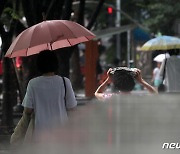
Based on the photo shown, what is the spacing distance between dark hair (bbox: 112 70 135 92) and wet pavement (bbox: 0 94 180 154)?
1795 mm

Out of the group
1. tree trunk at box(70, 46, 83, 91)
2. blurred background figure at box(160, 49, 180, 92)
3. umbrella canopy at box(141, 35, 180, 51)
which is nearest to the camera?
blurred background figure at box(160, 49, 180, 92)

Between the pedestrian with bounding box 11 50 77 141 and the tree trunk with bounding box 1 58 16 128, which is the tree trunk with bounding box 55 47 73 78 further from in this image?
the pedestrian with bounding box 11 50 77 141

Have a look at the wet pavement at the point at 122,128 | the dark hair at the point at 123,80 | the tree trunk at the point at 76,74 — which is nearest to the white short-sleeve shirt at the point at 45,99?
the dark hair at the point at 123,80

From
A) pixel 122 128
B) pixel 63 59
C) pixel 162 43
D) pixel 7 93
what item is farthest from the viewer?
pixel 63 59

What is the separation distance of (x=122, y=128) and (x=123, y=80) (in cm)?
212

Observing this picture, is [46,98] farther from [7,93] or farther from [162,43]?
[162,43]

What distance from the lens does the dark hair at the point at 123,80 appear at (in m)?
5.37

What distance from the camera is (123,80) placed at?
17.7 feet

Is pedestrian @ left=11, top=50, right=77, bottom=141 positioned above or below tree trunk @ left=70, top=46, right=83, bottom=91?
above

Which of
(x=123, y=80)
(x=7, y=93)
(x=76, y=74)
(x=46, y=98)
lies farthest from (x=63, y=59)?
(x=76, y=74)

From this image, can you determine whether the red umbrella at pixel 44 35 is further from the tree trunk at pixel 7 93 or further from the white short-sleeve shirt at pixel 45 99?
the tree trunk at pixel 7 93

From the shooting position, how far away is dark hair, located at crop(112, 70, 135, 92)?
5.37 m

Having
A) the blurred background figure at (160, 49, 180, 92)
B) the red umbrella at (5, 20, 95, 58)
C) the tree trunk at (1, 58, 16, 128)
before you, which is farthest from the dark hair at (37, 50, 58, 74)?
the tree trunk at (1, 58, 16, 128)

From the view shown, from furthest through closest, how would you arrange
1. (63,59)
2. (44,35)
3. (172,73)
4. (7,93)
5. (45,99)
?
(63,59) → (7,93) → (172,73) → (44,35) → (45,99)
